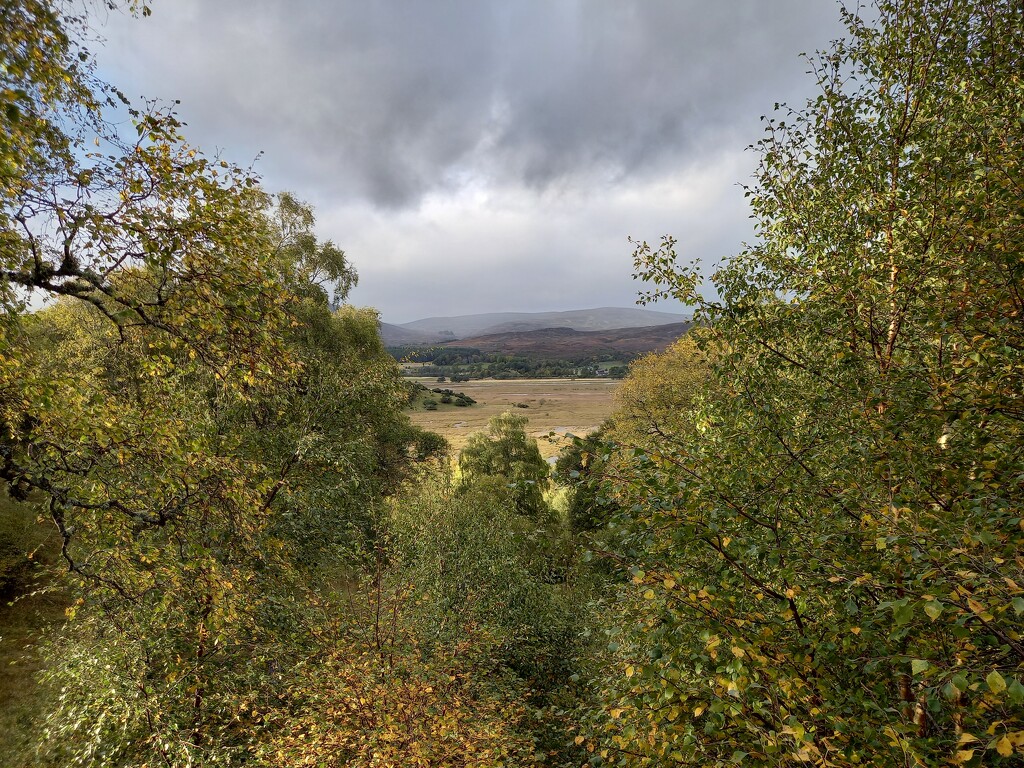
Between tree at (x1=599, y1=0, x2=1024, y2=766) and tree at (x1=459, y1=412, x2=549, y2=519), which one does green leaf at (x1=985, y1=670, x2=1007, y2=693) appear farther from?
tree at (x1=459, y1=412, x2=549, y2=519)

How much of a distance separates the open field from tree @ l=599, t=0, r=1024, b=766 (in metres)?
75.8

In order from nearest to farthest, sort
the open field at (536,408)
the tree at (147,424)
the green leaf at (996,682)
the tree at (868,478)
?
the green leaf at (996,682) → the tree at (868,478) → the tree at (147,424) → the open field at (536,408)

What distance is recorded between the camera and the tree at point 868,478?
3730mm

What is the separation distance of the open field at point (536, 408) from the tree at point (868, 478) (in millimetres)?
75793

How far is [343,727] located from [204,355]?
810cm

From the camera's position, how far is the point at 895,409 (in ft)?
18.8

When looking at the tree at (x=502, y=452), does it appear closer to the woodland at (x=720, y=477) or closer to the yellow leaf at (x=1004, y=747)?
the woodland at (x=720, y=477)

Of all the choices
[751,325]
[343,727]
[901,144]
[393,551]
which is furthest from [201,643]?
[901,144]

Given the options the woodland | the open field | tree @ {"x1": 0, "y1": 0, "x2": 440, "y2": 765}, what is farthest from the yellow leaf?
the open field

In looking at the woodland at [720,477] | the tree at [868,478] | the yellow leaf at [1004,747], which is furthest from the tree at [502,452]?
the yellow leaf at [1004,747]

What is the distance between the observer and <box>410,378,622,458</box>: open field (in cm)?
10688

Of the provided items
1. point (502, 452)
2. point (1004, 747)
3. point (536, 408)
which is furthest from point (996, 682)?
point (536, 408)

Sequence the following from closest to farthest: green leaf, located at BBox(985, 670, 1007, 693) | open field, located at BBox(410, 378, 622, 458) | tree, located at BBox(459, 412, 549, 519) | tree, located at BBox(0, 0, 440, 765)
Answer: green leaf, located at BBox(985, 670, 1007, 693)
tree, located at BBox(0, 0, 440, 765)
tree, located at BBox(459, 412, 549, 519)
open field, located at BBox(410, 378, 622, 458)

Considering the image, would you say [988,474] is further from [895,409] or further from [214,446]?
[214,446]
